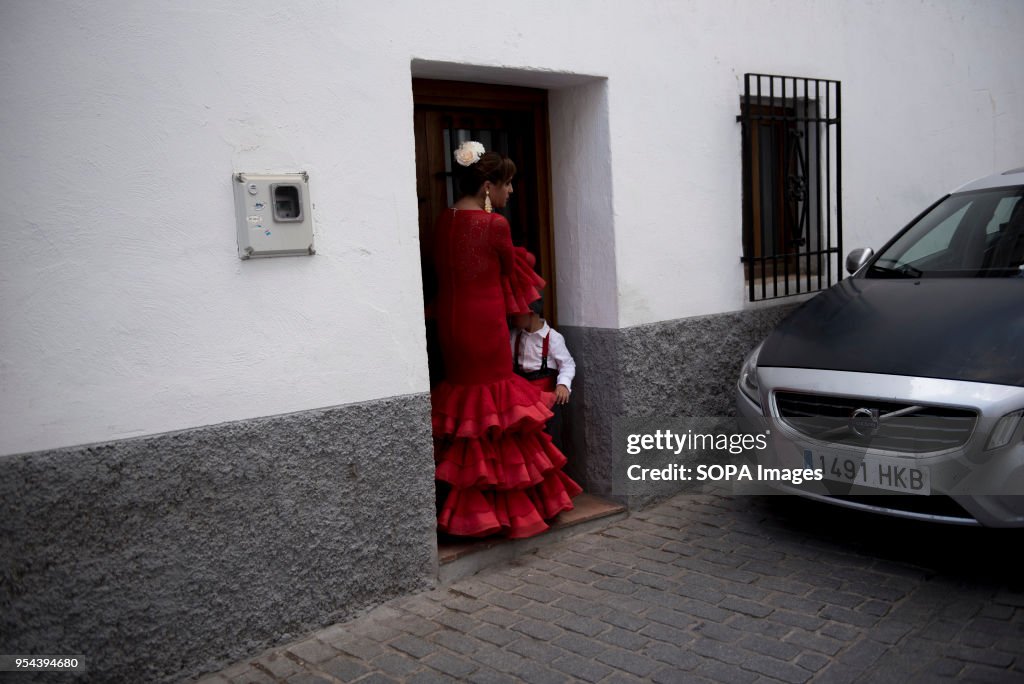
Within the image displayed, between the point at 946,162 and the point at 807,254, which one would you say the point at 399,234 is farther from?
the point at 946,162

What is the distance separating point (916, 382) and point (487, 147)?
2.69 m

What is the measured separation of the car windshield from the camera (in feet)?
16.1

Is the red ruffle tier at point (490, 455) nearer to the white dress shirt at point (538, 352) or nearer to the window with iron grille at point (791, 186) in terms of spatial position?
the white dress shirt at point (538, 352)

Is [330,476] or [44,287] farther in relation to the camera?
[330,476]

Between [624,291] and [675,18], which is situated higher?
[675,18]

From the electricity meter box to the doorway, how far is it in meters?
1.16

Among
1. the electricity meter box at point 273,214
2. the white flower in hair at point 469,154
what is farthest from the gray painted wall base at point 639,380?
the electricity meter box at point 273,214

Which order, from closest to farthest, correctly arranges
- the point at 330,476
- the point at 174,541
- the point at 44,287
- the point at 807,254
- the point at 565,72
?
the point at 44,287 → the point at 174,541 → the point at 330,476 → the point at 565,72 → the point at 807,254

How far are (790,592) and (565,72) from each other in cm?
290

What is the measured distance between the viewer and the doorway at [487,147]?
4883mm

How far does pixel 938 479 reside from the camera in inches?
154

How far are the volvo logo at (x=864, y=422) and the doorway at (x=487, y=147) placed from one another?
2.01 metres

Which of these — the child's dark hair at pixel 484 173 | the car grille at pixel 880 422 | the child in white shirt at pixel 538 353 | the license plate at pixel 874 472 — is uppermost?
the child's dark hair at pixel 484 173

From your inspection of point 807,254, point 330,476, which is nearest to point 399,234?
point 330,476
